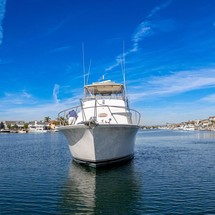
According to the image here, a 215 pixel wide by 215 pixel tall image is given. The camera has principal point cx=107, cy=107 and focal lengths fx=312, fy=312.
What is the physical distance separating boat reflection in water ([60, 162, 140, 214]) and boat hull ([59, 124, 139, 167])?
934 mm

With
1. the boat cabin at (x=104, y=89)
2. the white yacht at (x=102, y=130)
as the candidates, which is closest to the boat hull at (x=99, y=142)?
the white yacht at (x=102, y=130)

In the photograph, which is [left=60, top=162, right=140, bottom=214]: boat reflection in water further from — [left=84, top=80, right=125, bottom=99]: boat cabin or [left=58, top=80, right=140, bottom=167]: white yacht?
[left=84, top=80, right=125, bottom=99]: boat cabin

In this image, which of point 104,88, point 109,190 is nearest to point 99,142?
point 109,190

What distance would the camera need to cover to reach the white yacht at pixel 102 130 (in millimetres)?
23328

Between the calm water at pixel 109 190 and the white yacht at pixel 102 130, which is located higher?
the white yacht at pixel 102 130

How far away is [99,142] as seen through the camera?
23406mm

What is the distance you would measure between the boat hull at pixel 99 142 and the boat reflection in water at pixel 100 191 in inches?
36.8

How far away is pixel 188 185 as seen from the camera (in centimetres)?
1936

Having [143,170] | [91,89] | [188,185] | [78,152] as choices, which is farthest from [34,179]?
[91,89]

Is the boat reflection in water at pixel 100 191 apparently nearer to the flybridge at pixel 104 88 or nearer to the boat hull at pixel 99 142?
the boat hull at pixel 99 142

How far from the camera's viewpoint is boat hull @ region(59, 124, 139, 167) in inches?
915

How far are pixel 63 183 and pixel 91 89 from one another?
1326cm

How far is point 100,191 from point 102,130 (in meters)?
5.98

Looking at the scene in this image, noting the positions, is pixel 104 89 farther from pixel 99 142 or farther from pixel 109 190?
pixel 109 190
